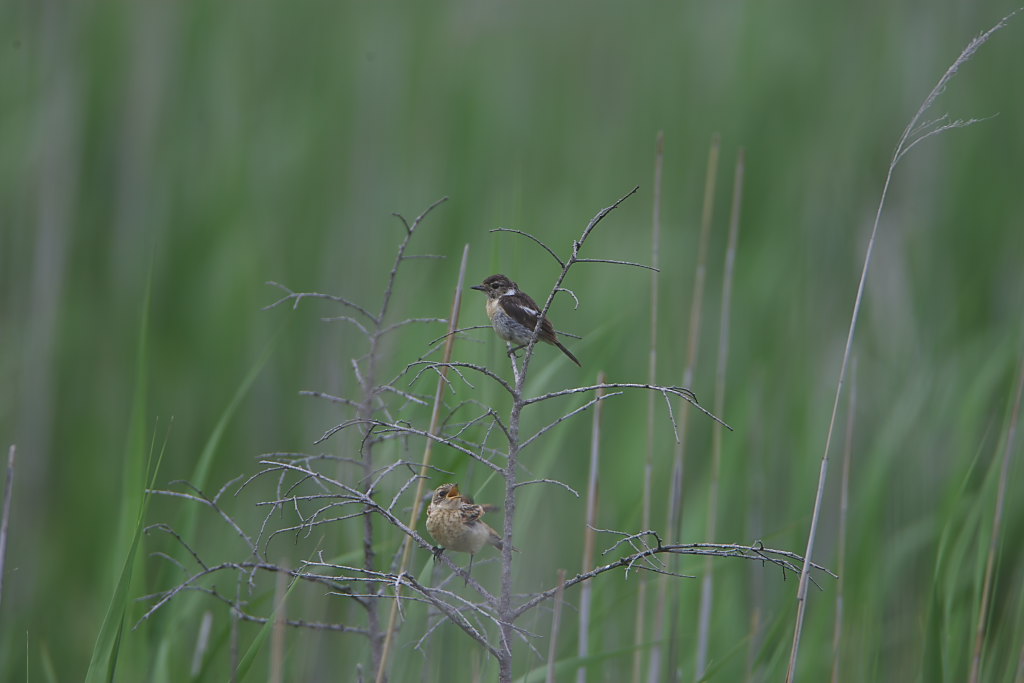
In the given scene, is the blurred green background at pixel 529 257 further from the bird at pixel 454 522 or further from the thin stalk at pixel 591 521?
the bird at pixel 454 522

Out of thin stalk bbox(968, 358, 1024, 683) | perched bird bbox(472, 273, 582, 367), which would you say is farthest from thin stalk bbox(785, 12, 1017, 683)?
perched bird bbox(472, 273, 582, 367)

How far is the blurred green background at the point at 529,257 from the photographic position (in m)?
3.35

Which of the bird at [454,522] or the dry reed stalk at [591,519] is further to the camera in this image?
the dry reed stalk at [591,519]

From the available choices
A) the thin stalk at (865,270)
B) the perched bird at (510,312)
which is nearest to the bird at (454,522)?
the perched bird at (510,312)

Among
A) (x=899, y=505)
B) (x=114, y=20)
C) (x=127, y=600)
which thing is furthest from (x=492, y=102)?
(x=127, y=600)

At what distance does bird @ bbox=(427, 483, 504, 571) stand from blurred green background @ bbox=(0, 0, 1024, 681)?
560 mm

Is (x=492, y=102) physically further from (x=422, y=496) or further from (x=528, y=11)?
(x=422, y=496)

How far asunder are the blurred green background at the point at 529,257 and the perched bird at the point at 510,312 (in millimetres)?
179

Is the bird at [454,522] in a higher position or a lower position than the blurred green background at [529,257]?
lower

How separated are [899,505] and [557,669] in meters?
1.86

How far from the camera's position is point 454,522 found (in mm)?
2012

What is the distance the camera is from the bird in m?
1.95

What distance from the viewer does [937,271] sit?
14.0 feet

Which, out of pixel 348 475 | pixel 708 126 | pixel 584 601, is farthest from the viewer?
pixel 708 126
